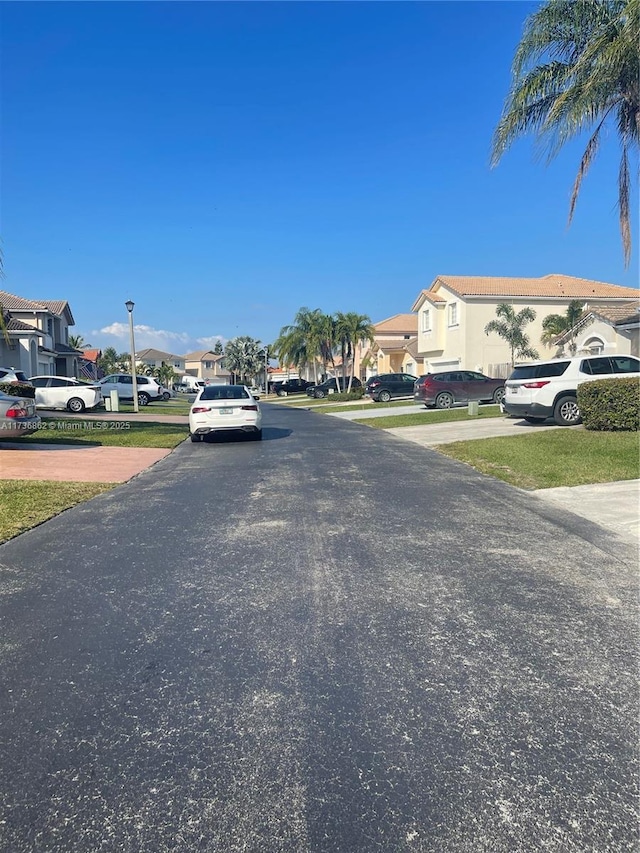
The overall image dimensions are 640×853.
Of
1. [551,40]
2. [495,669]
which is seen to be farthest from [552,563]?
[551,40]

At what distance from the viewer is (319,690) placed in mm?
3143

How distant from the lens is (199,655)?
352cm

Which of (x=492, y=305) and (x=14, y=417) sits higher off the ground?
(x=492, y=305)

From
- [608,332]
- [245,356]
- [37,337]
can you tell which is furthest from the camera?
[245,356]

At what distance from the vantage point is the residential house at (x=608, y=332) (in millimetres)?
21422

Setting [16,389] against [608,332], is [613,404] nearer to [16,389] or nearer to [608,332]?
[608,332]

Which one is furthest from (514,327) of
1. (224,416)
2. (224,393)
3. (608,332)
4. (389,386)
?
(224,416)

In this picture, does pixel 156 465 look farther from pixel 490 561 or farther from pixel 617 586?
pixel 617 586

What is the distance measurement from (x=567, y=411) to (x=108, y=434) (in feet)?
39.9

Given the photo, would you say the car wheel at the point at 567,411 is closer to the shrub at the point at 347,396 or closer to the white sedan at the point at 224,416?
the white sedan at the point at 224,416

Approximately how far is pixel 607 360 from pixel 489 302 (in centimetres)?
2157

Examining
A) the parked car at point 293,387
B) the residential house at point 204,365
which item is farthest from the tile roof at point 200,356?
the parked car at point 293,387

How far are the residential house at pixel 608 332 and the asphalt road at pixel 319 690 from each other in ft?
58.6

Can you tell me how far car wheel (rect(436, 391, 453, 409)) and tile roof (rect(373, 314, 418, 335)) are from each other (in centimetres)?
3511
